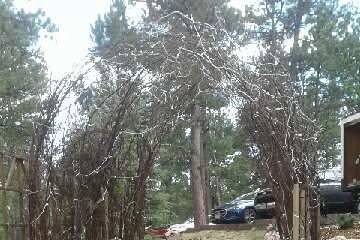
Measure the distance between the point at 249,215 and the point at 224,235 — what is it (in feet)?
9.46

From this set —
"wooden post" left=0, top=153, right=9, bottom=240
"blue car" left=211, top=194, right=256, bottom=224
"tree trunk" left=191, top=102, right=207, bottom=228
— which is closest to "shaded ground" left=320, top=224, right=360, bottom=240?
"blue car" left=211, top=194, right=256, bottom=224

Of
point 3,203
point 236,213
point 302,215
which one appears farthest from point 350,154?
point 3,203

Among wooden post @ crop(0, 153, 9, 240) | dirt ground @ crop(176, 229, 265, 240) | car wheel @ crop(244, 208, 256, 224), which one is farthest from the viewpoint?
car wheel @ crop(244, 208, 256, 224)

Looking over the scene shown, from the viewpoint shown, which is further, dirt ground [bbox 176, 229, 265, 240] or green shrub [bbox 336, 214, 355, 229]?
dirt ground [bbox 176, 229, 265, 240]

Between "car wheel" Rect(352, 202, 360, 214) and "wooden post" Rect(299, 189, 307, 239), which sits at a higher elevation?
"wooden post" Rect(299, 189, 307, 239)

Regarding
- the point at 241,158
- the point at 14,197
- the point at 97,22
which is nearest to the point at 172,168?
the point at 241,158

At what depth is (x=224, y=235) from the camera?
10.7m

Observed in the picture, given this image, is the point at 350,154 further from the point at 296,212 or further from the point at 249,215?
the point at 249,215

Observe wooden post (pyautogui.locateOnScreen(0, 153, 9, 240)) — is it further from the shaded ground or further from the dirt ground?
the dirt ground

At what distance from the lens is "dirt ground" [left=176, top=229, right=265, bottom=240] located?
1017cm

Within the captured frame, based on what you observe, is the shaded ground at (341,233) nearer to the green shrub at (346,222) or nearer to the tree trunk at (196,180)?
the green shrub at (346,222)

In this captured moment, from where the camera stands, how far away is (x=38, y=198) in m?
4.93

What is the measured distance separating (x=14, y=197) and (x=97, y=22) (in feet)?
38.8

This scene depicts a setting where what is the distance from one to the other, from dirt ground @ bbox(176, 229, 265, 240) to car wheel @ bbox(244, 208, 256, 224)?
213 cm
